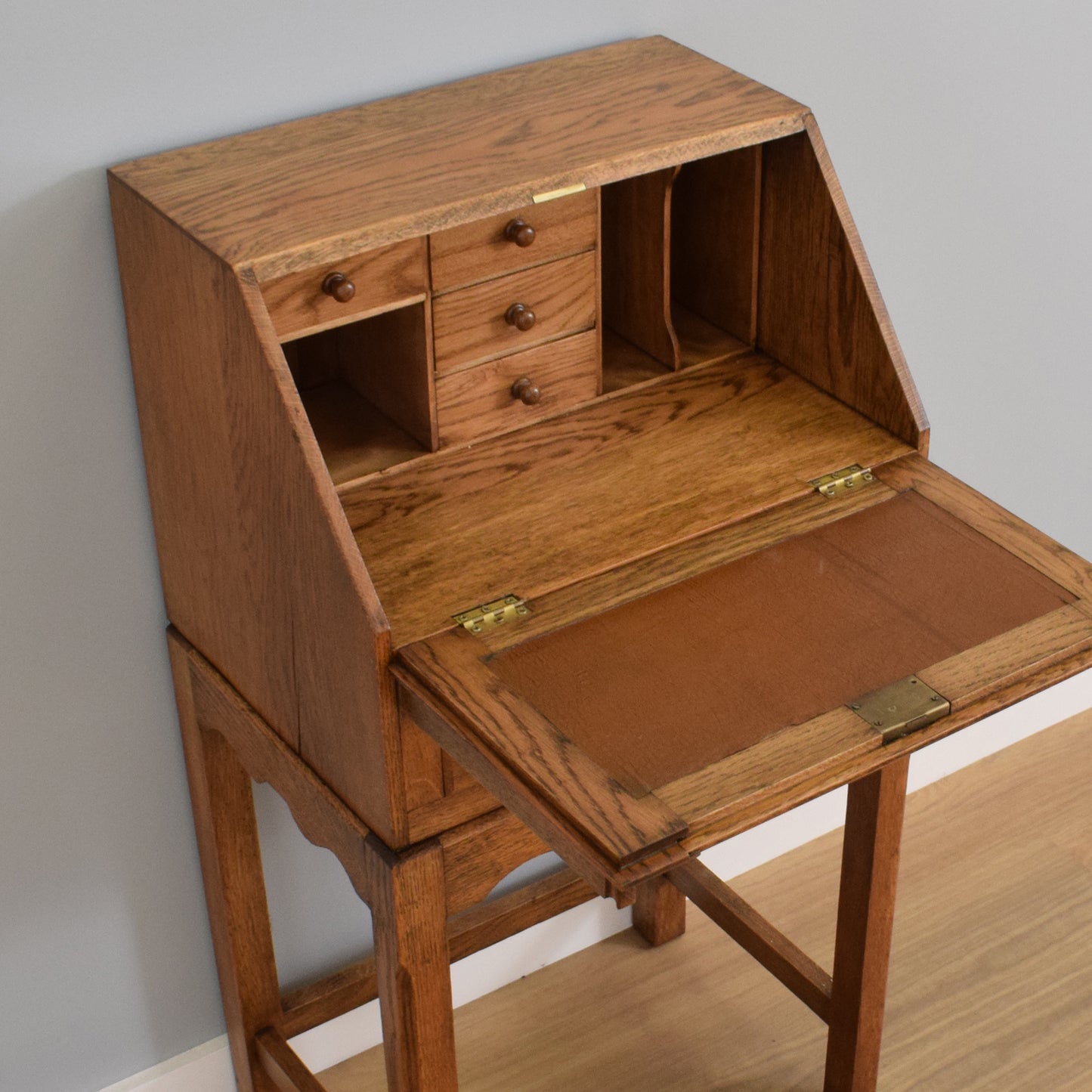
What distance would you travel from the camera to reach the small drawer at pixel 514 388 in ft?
6.07

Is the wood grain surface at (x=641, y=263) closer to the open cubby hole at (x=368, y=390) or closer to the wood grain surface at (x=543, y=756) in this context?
the open cubby hole at (x=368, y=390)

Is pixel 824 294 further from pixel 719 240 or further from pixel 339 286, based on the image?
pixel 339 286

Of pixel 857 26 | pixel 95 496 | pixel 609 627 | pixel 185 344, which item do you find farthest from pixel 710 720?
pixel 857 26

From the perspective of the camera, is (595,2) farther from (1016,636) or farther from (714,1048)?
(714,1048)

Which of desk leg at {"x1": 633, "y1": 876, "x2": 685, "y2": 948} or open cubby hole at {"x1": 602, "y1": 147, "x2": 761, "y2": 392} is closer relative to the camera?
open cubby hole at {"x1": 602, "y1": 147, "x2": 761, "y2": 392}

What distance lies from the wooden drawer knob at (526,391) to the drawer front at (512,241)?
14 centimetres

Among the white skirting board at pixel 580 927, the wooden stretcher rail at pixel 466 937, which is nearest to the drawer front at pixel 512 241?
the wooden stretcher rail at pixel 466 937

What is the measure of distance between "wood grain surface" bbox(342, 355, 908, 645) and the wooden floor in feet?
3.74

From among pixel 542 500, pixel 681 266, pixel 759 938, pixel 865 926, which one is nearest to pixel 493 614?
pixel 542 500

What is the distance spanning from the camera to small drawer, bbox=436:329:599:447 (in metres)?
1.85

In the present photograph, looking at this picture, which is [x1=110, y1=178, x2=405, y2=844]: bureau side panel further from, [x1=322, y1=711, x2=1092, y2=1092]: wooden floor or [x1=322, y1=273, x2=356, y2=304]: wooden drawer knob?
[x1=322, y1=711, x2=1092, y2=1092]: wooden floor

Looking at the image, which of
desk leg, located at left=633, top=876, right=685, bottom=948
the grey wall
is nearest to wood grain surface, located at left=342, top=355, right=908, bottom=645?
the grey wall

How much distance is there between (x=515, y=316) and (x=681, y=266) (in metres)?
0.39

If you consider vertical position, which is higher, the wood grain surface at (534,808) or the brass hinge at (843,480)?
the brass hinge at (843,480)
